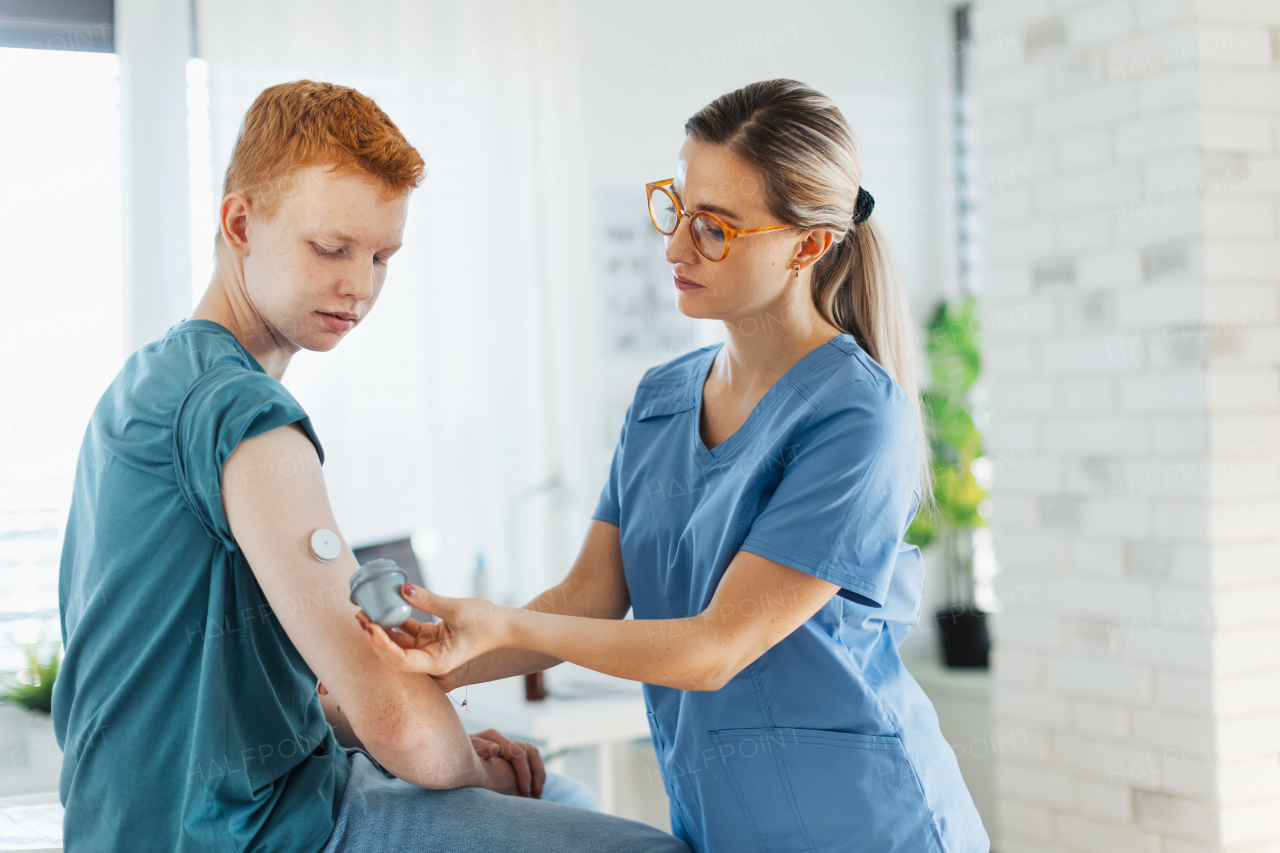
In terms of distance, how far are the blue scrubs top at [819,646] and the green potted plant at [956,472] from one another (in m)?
2.30

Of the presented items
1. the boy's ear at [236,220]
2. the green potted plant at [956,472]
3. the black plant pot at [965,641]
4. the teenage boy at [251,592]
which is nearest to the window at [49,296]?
the teenage boy at [251,592]

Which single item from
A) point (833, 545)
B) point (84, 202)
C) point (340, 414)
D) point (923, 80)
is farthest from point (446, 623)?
point (923, 80)

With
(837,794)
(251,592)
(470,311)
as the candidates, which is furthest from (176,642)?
(470,311)

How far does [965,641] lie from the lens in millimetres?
3477

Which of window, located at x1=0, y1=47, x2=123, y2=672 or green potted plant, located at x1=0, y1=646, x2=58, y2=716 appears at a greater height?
window, located at x1=0, y1=47, x2=123, y2=672

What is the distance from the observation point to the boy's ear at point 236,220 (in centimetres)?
104

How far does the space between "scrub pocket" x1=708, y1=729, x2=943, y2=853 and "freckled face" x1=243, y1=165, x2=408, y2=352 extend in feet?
2.31

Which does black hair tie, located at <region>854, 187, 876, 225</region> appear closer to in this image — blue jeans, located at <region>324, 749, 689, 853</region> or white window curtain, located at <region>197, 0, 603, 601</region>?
blue jeans, located at <region>324, 749, 689, 853</region>

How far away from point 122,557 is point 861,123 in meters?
3.39

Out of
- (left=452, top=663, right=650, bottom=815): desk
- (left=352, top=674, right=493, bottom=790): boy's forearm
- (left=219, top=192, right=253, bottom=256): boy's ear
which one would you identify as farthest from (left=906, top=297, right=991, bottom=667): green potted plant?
(left=219, top=192, right=253, bottom=256): boy's ear

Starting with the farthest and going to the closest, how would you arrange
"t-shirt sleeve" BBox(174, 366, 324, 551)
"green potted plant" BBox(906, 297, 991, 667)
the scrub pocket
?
1. "green potted plant" BBox(906, 297, 991, 667)
2. the scrub pocket
3. "t-shirt sleeve" BBox(174, 366, 324, 551)

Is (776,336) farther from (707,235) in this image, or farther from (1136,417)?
(1136,417)

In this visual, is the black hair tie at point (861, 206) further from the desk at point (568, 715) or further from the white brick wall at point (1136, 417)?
the desk at point (568, 715)

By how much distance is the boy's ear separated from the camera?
1042 mm
